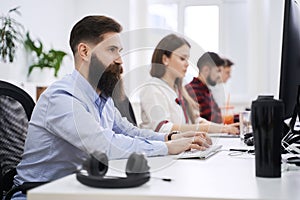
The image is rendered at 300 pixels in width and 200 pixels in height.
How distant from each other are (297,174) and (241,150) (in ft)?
1.87

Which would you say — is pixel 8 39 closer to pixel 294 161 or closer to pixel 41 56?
pixel 41 56

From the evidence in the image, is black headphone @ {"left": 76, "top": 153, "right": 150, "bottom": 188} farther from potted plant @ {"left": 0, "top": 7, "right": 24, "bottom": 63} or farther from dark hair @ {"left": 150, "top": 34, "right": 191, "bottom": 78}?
potted plant @ {"left": 0, "top": 7, "right": 24, "bottom": 63}

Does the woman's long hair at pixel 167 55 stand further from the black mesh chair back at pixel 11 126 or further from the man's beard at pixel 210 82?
the black mesh chair back at pixel 11 126

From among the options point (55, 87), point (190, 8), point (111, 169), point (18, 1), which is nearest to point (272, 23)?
point (190, 8)

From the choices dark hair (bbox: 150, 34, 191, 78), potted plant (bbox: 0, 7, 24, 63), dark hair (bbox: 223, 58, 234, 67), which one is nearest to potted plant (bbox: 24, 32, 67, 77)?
potted plant (bbox: 0, 7, 24, 63)

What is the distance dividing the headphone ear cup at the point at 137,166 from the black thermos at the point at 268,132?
0.27 meters

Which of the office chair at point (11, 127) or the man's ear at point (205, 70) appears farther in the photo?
the office chair at point (11, 127)

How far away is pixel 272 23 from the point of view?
545 cm

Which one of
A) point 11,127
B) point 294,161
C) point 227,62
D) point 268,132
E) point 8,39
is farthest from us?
point 227,62

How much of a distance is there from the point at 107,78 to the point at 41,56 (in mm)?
3407

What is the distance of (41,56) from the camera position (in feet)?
15.3

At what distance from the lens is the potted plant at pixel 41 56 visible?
179 inches

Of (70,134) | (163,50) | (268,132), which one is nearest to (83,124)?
(70,134)

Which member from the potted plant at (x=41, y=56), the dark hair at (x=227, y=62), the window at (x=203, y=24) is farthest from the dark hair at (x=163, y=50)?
the window at (x=203, y=24)
